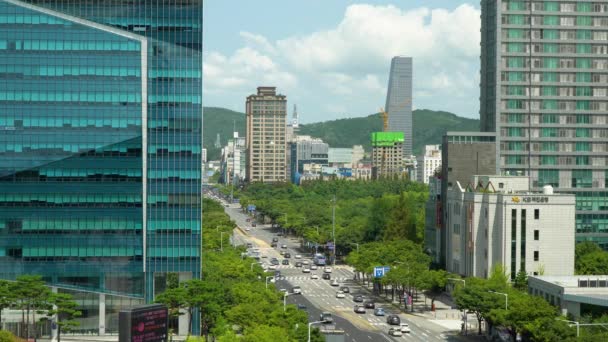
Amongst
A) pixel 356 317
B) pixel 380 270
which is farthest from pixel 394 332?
pixel 380 270

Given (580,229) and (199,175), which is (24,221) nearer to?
(199,175)

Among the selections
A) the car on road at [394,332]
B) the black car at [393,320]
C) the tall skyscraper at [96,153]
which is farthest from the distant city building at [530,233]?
the tall skyscraper at [96,153]

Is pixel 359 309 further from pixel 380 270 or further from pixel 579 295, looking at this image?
pixel 579 295

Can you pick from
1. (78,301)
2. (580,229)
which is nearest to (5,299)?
(78,301)

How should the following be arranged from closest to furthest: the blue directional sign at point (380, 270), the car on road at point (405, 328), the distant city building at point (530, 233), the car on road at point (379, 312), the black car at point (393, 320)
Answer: the car on road at point (405, 328) → the black car at point (393, 320) → the distant city building at point (530, 233) → the car on road at point (379, 312) → the blue directional sign at point (380, 270)

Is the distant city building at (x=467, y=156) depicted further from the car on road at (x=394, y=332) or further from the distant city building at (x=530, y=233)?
the car on road at (x=394, y=332)

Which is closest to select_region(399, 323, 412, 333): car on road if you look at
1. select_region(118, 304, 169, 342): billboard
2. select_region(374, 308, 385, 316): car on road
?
select_region(374, 308, 385, 316): car on road
